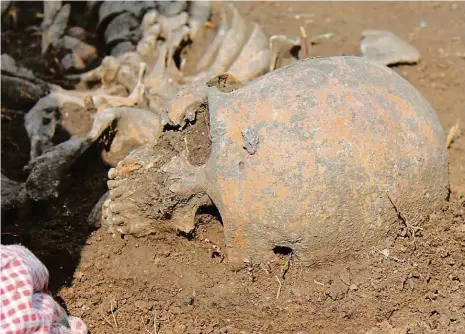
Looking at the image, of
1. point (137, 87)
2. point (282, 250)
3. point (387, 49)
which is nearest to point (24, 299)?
point (282, 250)

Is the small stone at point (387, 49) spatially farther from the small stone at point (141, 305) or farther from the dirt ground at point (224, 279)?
the small stone at point (141, 305)

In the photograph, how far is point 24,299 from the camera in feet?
7.85

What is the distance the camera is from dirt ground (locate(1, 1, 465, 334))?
2.82 m

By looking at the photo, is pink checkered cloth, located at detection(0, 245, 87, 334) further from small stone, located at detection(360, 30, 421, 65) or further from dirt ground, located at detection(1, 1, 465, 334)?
small stone, located at detection(360, 30, 421, 65)

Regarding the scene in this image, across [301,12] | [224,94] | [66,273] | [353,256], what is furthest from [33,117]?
[301,12]

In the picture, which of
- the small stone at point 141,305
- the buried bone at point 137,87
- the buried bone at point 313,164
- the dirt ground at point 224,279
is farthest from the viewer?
the buried bone at point 137,87

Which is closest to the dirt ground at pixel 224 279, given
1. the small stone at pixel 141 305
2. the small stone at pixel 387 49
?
the small stone at pixel 141 305

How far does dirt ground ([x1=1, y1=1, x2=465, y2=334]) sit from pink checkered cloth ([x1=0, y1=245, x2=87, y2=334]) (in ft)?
1.30

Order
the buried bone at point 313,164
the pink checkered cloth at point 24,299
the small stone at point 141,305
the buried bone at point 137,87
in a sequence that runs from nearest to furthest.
Answer: the pink checkered cloth at point 24,299, the buried bone at point 313,164, the small stone at point 141,305, the buried bone at point 137,87

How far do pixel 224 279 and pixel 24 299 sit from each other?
36.9 inches

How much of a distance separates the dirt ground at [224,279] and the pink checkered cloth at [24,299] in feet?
1.30

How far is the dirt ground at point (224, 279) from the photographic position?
9.25 feet

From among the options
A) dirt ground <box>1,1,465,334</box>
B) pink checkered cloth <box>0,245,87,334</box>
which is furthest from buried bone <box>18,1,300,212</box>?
pink checkered cloth <box>0,245,87,334</box>

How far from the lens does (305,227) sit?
8.85 feet
